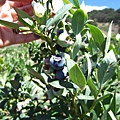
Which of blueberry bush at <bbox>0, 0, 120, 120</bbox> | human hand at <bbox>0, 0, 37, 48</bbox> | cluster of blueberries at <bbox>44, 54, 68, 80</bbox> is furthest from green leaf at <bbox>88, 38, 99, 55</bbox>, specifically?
human hand at <bbox>0, 0, 37, 48</bbox>

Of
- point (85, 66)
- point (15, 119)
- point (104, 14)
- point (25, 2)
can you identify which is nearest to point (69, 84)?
point (85, 66)

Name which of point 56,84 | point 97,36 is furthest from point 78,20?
point 56,84

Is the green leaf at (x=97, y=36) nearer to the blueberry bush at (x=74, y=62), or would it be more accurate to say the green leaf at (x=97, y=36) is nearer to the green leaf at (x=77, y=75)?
the blueberry bush at (x=74, y=62)

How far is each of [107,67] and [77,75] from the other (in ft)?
0.22

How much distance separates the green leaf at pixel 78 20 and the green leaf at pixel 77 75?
14 cm

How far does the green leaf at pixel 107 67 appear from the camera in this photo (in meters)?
0.60

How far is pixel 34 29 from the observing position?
667 millimetres

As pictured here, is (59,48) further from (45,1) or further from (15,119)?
(15,119)

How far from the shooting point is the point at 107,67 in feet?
2.00

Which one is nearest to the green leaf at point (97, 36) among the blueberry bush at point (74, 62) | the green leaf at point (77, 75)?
the blueberry bush at point (74, 62)

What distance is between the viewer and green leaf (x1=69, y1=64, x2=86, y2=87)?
22.8 inches

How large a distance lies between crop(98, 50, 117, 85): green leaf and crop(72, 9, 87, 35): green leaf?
12 cm

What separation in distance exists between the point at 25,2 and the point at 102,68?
0.50 meters

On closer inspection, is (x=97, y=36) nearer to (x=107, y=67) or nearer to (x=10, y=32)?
(x=107, y=67)
